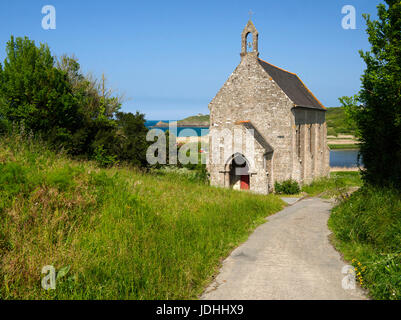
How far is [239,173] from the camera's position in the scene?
2506 centimetres

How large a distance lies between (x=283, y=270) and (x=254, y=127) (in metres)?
18.6

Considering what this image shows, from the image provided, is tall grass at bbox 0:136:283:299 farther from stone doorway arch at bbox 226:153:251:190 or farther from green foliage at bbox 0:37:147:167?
stone doorway arch at bbox 226:153:251:190

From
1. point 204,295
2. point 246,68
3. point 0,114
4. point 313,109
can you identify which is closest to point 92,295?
point 204,295

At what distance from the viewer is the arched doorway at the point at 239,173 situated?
80.5 ft

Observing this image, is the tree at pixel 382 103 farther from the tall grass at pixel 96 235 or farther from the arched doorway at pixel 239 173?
the arched doorway at pixel 239 173

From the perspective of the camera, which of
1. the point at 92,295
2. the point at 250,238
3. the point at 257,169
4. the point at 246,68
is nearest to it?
the point at 92,295

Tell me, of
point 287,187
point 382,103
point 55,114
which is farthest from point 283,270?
point 287,187

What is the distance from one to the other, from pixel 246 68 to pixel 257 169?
8084 mm

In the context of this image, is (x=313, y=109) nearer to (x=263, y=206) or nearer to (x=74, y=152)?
(x=263, y=206)

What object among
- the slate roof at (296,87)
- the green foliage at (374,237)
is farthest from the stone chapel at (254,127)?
the green foliage at (374,237)

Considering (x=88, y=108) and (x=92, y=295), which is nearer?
(x=92, y=295)

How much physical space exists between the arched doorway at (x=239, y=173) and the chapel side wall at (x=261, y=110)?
1341mm

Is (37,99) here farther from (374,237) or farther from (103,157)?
(374,237)

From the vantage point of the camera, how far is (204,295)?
5742mm
